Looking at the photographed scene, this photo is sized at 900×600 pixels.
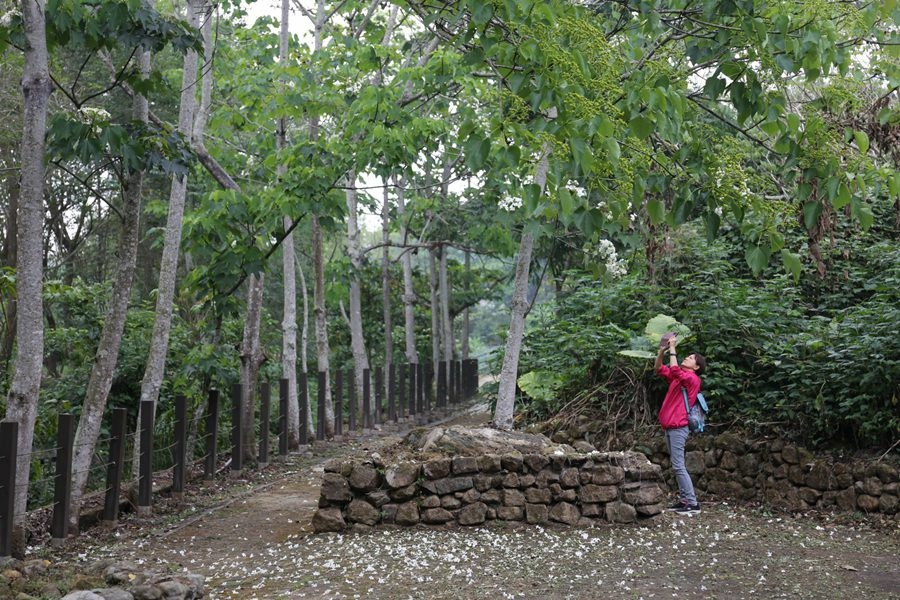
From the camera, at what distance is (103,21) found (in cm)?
633

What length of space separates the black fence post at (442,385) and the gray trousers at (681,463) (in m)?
10.6

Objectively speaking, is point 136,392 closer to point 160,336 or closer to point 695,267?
point 160,336

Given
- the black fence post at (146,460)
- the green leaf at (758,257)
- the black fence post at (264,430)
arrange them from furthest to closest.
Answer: the black fence post at (264,430), the black fence post at (146,460), the green leaf at (758,257)

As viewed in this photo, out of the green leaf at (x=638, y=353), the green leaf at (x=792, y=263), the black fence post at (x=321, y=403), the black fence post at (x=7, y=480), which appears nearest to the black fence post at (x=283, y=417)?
the black fence post at (x=321, y=403)

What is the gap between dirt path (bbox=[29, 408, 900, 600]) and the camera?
555cm

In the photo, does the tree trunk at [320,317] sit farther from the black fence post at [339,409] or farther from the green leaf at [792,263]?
the green leaf at [792,263]

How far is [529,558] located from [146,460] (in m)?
3.39

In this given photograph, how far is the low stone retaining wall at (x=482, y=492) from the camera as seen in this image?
7.09 m

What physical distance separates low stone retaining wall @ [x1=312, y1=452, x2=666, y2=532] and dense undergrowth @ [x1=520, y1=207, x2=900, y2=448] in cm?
193

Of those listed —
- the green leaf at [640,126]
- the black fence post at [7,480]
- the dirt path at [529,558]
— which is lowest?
the dirt path at [529,558]

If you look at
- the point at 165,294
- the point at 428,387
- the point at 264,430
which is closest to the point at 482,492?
the point at 165,294

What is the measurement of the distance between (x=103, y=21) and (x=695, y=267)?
23.3ft

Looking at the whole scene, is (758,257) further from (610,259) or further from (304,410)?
(304,410)

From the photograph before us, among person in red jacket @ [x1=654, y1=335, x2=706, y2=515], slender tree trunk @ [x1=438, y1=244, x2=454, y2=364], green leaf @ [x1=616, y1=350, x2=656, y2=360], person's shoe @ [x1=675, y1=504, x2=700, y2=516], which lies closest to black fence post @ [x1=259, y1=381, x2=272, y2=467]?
green leaf @ [x1=616, y1=350, x2=656, y2=360]
